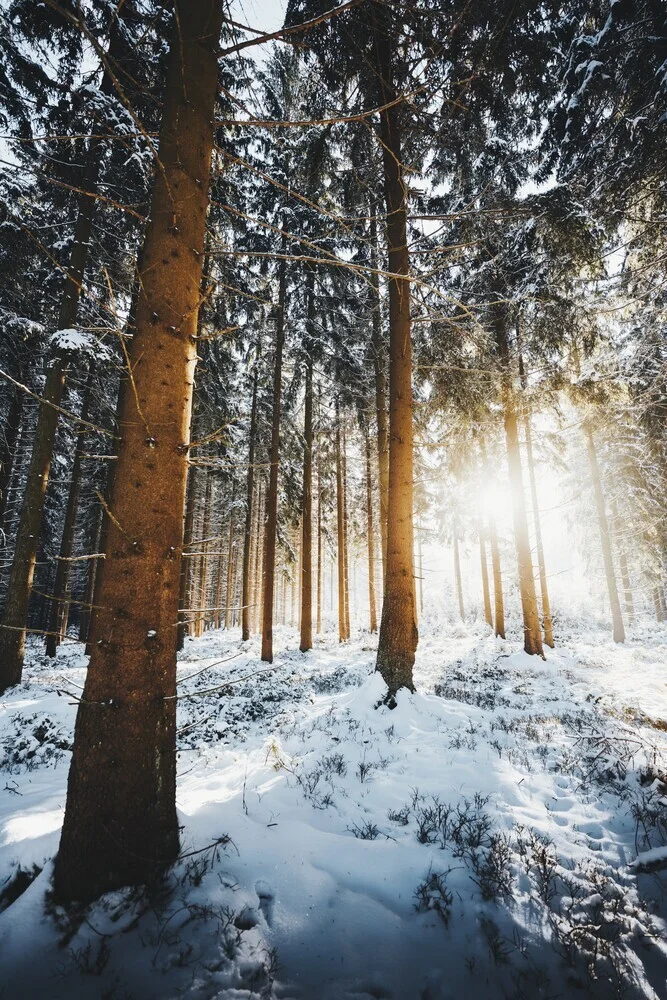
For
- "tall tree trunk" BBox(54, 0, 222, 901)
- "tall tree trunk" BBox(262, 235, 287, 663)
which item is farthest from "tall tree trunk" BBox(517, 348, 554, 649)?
"tall tree trunk" BBox(54, 0, 222, 901)

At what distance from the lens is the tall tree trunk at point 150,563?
7.65 feet

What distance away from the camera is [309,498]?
14305 millimetres

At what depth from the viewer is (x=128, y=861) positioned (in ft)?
7.75

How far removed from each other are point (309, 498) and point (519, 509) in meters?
7.28

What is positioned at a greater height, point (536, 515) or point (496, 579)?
point (536, 515)

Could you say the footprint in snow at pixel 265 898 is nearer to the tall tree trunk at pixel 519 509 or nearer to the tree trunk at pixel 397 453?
the tree trunk at pixel 397 453

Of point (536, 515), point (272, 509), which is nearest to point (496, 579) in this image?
point (536, 515)

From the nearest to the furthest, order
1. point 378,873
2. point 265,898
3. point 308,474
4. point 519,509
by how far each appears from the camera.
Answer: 1. point 265,898
2. point 378,873
3. point 519,509
4. point 308,474

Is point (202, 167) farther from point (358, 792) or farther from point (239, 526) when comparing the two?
point (239, 526)

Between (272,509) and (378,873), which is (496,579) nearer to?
(272,509)

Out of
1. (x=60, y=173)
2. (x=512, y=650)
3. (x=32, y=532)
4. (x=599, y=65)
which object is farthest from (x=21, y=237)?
(x=512, y=650)

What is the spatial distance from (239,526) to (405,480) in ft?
74.3

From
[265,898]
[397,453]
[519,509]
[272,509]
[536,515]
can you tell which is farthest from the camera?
[536,515]

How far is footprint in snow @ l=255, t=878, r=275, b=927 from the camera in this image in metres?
2.34
